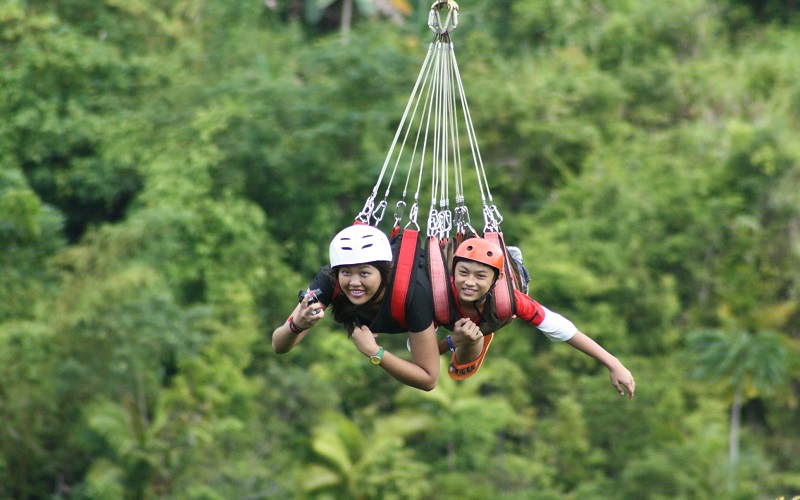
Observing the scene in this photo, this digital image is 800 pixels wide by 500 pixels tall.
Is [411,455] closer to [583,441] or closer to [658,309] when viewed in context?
[583,441]

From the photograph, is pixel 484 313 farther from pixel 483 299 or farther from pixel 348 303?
pixel 348 303

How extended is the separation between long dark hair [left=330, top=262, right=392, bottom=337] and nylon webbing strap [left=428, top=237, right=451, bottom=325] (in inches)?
8.1

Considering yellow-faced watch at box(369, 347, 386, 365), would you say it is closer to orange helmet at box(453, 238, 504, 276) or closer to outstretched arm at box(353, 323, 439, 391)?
outstretched arm at box(353, 323, 439, 391)

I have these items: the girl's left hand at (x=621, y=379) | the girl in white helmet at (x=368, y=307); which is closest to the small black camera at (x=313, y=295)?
the girl in white helmet at (x=368, y=307)

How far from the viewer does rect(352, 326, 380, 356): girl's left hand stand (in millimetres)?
4504

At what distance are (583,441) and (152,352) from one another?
4829 millimetres

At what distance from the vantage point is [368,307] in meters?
4.72

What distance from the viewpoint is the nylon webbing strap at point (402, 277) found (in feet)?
15.0

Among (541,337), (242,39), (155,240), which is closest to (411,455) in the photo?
(541,337)

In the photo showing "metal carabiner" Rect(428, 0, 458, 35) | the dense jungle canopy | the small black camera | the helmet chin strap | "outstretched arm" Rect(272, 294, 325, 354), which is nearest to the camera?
"outstretched arm" Rect(272, 294, 325, 354)

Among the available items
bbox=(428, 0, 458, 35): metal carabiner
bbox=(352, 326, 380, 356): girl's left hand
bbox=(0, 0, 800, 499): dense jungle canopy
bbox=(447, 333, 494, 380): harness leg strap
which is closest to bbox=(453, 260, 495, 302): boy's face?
bbox=(352, 326, 380, 356): girl's left hand

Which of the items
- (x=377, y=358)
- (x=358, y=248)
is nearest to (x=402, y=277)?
(x=358, y=248)

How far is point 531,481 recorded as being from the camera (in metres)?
13.2

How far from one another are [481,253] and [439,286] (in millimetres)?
228
